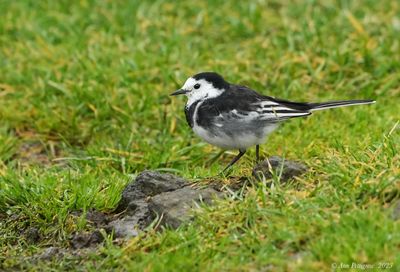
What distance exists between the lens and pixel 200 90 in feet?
21.3

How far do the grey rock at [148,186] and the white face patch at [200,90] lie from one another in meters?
0.88

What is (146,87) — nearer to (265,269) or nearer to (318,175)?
(318,175)

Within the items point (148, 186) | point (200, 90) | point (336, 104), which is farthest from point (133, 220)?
point (336, 104)

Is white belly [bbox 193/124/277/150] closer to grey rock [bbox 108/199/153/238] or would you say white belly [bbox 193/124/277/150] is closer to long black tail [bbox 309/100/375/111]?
long black tail [bbox 309/100/375/111]

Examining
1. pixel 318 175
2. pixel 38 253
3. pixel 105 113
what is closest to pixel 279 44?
pixel 105 113

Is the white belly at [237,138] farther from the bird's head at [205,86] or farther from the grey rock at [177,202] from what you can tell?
the grey rock at [177,202]

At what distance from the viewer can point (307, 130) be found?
303 inches

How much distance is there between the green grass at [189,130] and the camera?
4773mm

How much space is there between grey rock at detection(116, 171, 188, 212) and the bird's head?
0.89m

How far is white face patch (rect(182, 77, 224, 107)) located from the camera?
21.0ft

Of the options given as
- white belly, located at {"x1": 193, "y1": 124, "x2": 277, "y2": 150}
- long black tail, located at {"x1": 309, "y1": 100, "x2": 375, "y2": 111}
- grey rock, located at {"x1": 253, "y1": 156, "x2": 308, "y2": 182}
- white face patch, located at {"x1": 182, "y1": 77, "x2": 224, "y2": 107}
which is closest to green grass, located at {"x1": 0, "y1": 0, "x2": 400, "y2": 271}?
grey rock, located at {"x1": 253, "y1": 156, "x2": 308, "y2": 182}

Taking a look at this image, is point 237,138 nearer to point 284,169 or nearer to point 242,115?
point 242,115

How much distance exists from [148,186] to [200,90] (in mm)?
1090

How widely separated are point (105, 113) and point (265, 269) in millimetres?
3918
